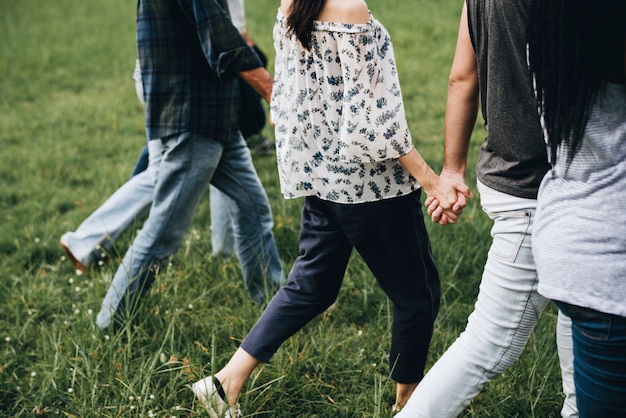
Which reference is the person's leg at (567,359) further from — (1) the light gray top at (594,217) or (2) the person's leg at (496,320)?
(1) the light gray top at (594,217)

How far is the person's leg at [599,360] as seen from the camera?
164cm

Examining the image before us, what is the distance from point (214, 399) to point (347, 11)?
4.47ft

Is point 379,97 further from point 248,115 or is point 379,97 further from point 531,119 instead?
point 248,115

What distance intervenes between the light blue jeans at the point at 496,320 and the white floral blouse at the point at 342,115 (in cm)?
31

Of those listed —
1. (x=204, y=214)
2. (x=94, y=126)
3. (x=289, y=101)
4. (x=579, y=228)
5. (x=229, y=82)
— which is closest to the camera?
(x=579, y=228)

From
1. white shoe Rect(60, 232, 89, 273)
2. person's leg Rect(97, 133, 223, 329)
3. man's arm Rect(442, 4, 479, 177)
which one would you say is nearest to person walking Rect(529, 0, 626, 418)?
man's arm Rect(442, 4, 479, 177)

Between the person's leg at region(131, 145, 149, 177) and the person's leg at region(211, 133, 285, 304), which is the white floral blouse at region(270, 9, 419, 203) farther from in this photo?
the person's leg at region(131, 145, 149, 177)

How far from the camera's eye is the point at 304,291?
253 cm

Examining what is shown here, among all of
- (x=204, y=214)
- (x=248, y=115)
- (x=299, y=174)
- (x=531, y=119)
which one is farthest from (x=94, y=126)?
(x=531, y=119)

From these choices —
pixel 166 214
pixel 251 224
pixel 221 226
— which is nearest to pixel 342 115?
pixel 166 214

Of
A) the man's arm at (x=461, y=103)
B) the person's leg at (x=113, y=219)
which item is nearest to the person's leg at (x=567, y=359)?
the man's arm at (x=461, y=103)

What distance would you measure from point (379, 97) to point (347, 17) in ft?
0.80

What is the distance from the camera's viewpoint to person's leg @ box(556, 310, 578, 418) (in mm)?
2367

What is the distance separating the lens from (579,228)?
1.66 meters
